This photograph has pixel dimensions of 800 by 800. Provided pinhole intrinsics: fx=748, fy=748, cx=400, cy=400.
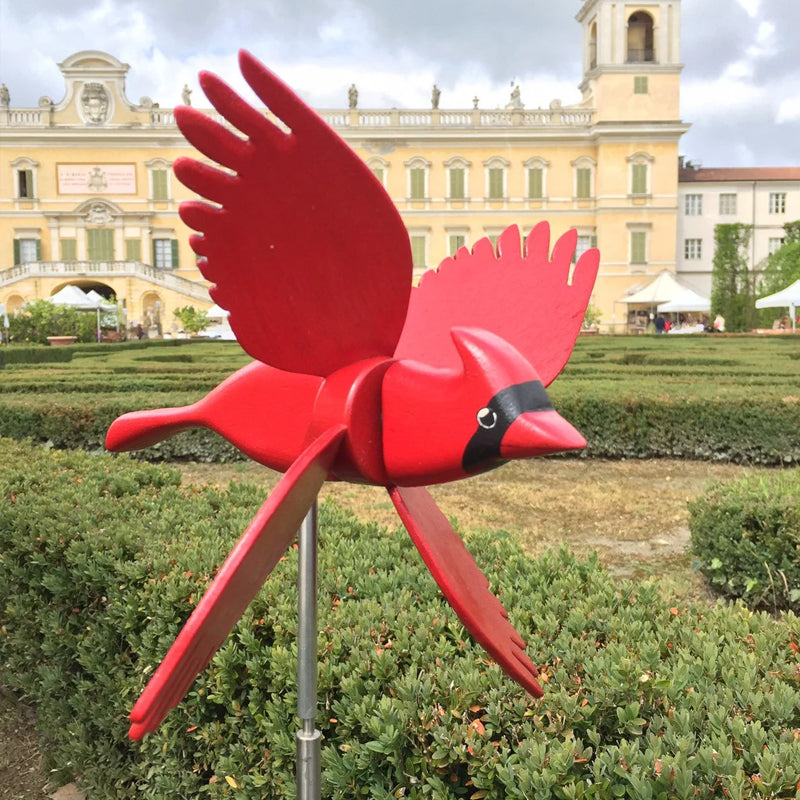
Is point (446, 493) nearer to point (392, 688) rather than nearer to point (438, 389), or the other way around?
point (392, 688)

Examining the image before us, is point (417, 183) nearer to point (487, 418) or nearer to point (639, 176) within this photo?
point (639, 176)

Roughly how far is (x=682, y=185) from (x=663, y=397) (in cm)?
3209

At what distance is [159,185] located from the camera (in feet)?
104

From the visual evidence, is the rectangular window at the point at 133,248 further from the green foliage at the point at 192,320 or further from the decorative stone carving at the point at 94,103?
the green foliage at the point at 192,320

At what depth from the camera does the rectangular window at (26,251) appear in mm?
31688

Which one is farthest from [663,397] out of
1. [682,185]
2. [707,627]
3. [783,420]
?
[682,185]

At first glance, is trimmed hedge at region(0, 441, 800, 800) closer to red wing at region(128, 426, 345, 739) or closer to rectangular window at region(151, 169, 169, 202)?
red wing at region(128, 426, 345, 739)

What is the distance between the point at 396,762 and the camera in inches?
56.3

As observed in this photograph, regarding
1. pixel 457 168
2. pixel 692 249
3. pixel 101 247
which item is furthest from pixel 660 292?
pixel 101 247

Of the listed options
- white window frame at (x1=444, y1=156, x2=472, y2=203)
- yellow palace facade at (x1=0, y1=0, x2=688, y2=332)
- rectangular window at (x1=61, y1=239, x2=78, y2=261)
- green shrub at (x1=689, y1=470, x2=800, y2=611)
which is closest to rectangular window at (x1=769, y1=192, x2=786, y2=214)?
yellow palace facade at (x1=0, y1=0, x2=688, y2=332)

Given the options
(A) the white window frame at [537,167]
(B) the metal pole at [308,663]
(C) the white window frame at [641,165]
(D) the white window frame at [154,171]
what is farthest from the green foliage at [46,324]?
(C) the white window frame at [641,165]

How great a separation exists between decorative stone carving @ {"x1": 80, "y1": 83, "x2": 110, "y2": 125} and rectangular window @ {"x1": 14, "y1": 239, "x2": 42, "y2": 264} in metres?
5.69

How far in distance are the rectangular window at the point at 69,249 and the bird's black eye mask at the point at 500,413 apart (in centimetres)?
3405

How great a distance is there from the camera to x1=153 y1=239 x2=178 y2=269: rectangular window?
31812 millimetres
